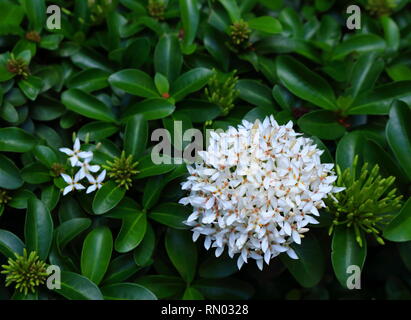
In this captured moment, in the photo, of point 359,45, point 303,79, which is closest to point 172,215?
point 303,79

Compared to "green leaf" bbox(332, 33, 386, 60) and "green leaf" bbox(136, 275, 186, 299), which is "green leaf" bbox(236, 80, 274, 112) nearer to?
"green leaf" bbox(332, 33, 386, 60)

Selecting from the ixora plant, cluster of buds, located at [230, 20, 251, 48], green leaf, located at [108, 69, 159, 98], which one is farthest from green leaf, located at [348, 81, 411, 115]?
green leaf, located at [108, 69, 159, 98]

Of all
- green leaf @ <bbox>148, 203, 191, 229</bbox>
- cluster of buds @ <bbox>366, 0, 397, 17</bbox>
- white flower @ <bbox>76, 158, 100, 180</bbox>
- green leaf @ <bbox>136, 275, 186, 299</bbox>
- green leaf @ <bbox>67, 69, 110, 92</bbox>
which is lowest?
green leaf @ <bbox>136, 275, 186, 299</bbox>

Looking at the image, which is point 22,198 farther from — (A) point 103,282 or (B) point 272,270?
A: (B) point 272,270

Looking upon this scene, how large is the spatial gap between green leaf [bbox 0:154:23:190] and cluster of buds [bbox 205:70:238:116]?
3.07ft

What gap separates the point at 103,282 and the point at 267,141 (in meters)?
0.91

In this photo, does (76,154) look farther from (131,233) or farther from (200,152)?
(200,152)

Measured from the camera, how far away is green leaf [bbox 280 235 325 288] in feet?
6.41

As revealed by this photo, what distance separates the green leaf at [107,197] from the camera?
1.88 meters

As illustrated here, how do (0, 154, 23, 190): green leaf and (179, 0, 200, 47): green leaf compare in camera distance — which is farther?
(179, 0, 200, 47): green leaf

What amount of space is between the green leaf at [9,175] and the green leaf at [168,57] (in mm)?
817

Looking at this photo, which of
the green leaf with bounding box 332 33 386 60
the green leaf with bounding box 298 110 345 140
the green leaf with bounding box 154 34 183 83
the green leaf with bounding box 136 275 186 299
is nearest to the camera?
the green leaf with bounding box 136 275 186 299

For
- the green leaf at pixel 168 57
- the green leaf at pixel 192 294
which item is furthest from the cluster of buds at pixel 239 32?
the green leaf at pixel 192 294

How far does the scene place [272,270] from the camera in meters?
2.20
